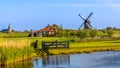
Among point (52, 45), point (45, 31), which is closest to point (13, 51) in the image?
point (52, 45)

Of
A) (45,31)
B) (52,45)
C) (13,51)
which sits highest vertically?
(45,31)

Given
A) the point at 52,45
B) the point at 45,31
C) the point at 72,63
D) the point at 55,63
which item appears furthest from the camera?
the point at 45,31

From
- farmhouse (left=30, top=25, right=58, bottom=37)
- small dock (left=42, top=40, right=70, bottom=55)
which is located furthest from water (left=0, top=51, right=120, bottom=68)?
farmhouse (left=30, top=25, right=58, bottom=37)

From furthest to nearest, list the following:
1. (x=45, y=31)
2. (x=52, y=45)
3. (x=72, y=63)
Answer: (x=45, y=31) < (x=52, y=45) < (x=72, y=63)

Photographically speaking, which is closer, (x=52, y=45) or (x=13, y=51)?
(x=13, y=51)

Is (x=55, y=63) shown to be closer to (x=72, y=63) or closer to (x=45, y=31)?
(x=72, y=63)

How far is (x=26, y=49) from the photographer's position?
40531 mm

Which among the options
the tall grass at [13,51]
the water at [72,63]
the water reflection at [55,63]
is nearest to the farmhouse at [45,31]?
the tall grass at [13,51]

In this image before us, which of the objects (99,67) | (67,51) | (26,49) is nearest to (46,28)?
(67,51)

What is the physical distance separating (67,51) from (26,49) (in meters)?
11.8

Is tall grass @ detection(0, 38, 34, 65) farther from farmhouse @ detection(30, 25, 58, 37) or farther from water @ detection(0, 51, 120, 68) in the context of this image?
farmhouse @ detection(30, 25, 58, 37)

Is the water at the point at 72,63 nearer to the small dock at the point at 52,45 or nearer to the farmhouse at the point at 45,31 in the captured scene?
the small dock at the point at 52,45

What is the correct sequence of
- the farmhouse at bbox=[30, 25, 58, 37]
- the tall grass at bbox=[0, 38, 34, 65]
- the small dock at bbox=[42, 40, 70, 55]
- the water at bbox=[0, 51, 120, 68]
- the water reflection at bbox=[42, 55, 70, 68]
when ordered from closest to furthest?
the water at bbox=[0, 51, 120, 68]
the water reflection at bbox=[42, 55, 70, 68]
the tall grass at bbox=[0, 38, 34, 65]
the small dock at bbox=[42, 40, 70, 55]
the farmhouse at bbox=[30, 25, 58, 37]

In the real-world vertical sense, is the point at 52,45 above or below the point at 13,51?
above
